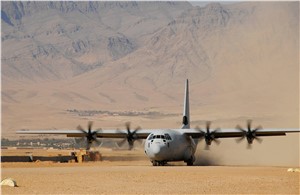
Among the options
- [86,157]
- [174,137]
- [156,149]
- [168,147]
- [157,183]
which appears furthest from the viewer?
[86,157]

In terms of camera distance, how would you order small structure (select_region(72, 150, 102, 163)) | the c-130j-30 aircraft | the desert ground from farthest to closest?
small structure (select_region(72, 150, 102, 163)), the c-130j-30 aircraft, the desert ground

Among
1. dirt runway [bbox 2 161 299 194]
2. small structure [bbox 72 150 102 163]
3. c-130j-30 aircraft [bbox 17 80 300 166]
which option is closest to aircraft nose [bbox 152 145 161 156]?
c-130j-30 aircraft [bbox 17 80 300 166]

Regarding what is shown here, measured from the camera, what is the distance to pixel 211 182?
44.5 metres

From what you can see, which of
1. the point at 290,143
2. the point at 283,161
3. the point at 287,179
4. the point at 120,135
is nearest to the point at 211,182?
the point at 287,179

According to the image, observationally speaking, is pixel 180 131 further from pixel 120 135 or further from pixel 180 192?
pixel 180 192

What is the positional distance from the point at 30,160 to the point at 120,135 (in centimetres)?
1344

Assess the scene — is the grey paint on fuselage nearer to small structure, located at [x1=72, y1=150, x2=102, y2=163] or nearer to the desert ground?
the desert ground

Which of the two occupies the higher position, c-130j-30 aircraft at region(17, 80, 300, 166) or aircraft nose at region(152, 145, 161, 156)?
c-130j-30 aircraft at region(17, 80, 300, 166)

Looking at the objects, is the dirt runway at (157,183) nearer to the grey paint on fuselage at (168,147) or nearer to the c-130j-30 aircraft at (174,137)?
the grey paint on fuselage at (168,147)

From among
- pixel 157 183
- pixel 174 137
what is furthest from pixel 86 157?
pixel 157 183

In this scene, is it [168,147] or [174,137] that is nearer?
[168,147]

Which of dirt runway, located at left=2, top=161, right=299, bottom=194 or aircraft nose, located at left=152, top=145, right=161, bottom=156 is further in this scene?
aircraft nose, located at left=152, top=145, right=161, bottom=156

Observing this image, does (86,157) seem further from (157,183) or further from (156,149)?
(157,183)

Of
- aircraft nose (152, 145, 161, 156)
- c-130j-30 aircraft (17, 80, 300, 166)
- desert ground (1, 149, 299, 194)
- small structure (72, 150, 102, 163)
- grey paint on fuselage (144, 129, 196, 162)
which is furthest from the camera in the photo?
small structure (72, 150, 102, 163)
